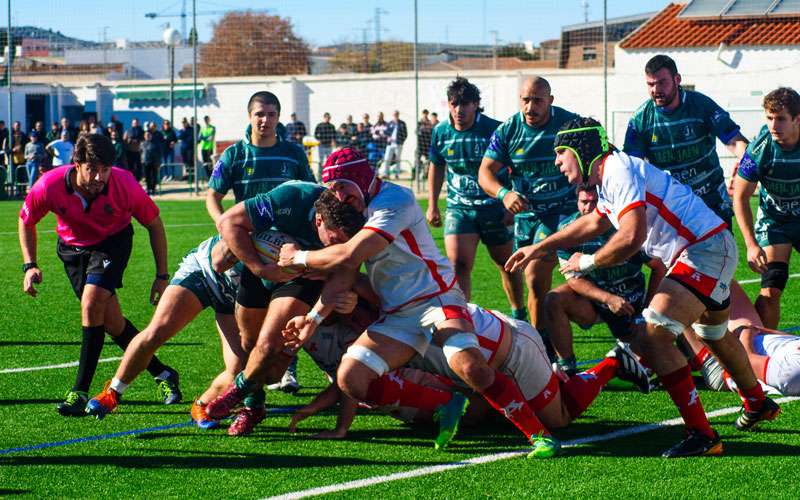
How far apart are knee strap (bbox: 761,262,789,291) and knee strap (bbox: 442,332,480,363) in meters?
3.44

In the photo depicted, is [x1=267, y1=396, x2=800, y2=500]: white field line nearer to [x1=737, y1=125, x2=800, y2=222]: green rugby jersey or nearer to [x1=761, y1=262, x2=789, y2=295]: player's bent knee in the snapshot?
[x1=761, y1=262, x2=789, y2=295]: player's bent knee

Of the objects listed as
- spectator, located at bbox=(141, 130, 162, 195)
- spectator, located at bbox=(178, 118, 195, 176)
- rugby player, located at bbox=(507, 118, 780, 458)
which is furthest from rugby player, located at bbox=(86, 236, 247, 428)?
spectator, located at bbox=(178, 118, 195, 176)

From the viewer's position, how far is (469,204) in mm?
9586

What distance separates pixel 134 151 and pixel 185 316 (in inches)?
888

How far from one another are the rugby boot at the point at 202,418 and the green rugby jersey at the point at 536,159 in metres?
3.30

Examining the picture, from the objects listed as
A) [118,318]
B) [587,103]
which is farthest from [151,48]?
[118,318]

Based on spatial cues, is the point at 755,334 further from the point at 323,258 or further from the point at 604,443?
the point at 323,258

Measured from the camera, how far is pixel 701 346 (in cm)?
764

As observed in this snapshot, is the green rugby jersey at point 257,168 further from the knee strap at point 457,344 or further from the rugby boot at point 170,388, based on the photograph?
the knee strap at point 457,344

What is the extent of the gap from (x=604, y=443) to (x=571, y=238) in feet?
3.74

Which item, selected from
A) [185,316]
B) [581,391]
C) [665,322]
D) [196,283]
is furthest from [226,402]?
[665,322]

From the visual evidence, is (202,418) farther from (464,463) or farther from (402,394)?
(464,463)

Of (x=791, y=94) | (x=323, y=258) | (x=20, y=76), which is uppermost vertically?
(x=20, y=76)

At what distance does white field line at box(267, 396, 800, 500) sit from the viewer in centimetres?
533
